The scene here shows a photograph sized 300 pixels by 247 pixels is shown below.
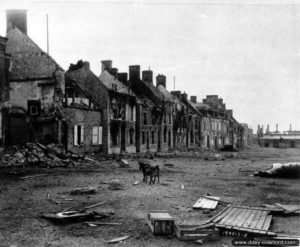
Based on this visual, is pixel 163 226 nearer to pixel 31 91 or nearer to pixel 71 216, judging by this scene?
pixel 71 216

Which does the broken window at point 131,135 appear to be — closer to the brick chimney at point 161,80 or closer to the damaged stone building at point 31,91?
the damaged stone building at point 31,91

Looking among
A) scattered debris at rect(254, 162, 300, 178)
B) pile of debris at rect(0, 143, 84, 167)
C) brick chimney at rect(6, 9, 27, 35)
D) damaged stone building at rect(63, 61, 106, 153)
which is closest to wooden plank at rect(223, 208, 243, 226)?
scattered debris at rect(254, 162, 300, 178)

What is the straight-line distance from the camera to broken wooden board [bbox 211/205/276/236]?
25.7 ft

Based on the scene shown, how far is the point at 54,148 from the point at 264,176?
1498cm

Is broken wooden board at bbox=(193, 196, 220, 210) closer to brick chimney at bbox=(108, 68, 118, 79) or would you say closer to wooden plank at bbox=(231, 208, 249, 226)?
wooden plank at bbox=(231, 208, 249, 226)

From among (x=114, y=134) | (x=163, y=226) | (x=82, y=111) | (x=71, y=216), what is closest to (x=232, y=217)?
(x=163, y=226)

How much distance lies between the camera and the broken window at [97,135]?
32.1 m

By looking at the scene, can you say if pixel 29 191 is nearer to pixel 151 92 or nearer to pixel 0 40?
pixel 0 40

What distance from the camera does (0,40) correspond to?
931 inches

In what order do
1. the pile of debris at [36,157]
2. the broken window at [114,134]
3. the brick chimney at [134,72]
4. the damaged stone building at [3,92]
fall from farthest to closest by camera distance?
the brick chimney at [134,72] → the broken window at [114,134] → the damaged stone building at [3,92] → the pile of debris at [36,157]

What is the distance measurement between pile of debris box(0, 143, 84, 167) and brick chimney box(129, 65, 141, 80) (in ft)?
72.5

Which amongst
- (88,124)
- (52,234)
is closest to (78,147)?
(88,124)

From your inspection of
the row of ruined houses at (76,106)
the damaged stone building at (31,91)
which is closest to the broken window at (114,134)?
the row of ruined houses at (76,106)

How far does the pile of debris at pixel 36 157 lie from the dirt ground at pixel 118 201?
2.80 meters
